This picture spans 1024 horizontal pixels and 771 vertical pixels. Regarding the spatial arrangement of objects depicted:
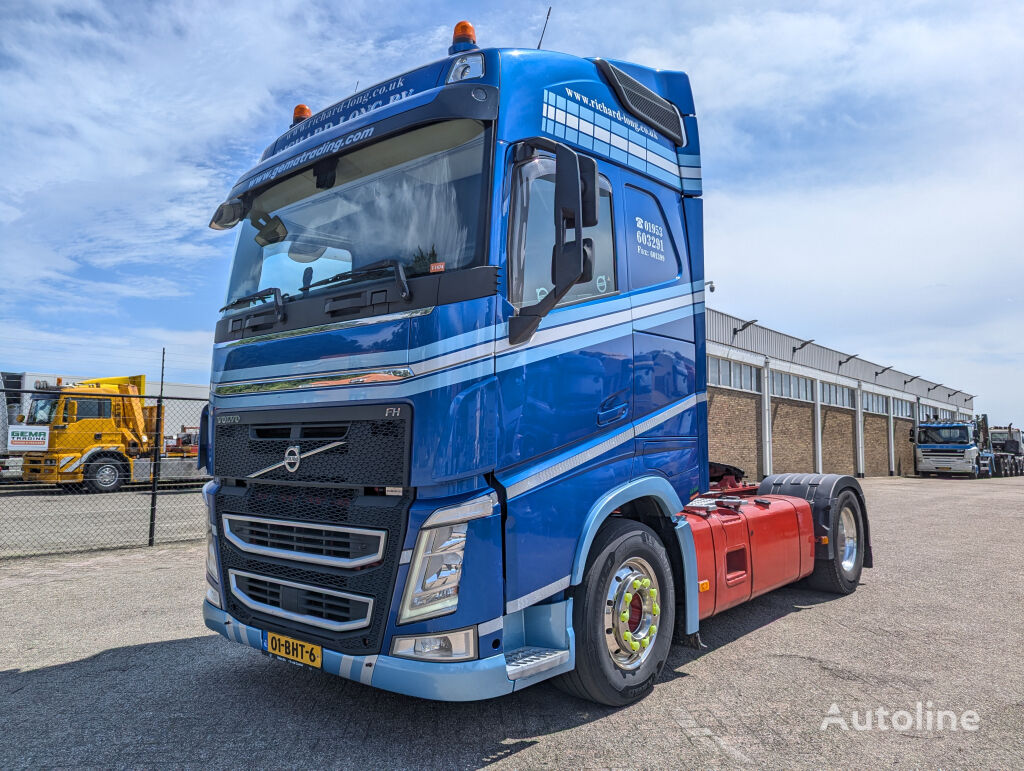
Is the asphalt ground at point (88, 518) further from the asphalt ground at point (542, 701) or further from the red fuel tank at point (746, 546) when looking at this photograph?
the red fuel tank at point (746, 546)

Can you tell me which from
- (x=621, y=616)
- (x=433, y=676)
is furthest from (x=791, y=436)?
(x=433, y=676)

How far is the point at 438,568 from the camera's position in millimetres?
3094

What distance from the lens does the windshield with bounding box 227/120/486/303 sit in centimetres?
334


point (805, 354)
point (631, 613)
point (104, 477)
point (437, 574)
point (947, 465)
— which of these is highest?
point (805, 354)

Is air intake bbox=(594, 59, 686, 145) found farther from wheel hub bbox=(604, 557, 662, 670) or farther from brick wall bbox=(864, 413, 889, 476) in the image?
brick wall bbox=(864, 413, 889, 476)

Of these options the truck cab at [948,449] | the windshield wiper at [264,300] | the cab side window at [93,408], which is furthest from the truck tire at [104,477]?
the truck cab at [948,449]

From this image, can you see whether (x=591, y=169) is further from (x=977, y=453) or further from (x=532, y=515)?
(x=977, y=453)

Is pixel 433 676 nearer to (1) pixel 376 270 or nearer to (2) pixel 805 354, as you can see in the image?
(1) pixel 376 270

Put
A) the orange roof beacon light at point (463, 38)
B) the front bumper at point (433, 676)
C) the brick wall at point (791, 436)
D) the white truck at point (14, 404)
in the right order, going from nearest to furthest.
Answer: the front bumper at point (433, 676), the orange roof beacon light at point (463, 38), the white truck at point (14, 404), the brick wall at point (791, 436)

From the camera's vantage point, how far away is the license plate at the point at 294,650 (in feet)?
11.2

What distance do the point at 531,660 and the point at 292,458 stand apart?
153 centimetres

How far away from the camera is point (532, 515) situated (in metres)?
3.32

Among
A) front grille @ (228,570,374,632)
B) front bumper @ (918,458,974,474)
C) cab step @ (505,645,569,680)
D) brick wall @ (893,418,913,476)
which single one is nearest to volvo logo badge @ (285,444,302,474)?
front grille @ (228,570,374,632)

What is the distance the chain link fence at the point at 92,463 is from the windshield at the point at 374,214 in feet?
31.9
